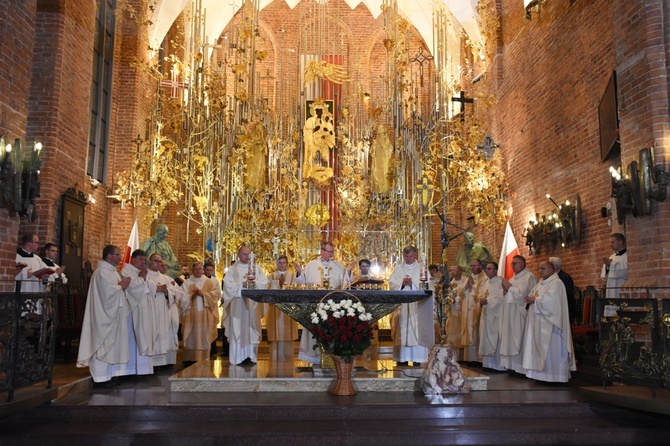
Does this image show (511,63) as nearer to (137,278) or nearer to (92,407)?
(137,278)

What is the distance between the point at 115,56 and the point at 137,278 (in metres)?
9.56

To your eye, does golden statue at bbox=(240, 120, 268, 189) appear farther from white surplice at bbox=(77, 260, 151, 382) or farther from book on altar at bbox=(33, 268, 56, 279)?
book on altar at bbox=(33, 268, 56, 279)

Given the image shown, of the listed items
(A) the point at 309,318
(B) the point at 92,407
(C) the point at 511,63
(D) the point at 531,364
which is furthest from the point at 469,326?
(C) the point at 511,63

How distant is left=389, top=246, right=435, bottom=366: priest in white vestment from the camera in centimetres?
943

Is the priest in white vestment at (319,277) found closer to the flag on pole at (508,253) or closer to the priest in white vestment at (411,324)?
the priest in white vestment at (411,324)

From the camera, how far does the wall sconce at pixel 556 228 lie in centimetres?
1151

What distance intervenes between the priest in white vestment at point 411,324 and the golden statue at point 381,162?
5.12 metres

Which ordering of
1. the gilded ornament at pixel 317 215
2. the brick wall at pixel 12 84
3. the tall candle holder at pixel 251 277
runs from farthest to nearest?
the gilded ornament at pixel 317 215 → the tall candle holder at pixel 251 277 → the brick wall at pixel 12 84

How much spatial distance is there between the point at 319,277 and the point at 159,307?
240cm

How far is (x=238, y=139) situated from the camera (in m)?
14.4

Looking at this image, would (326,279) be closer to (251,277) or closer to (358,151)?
(251,277)

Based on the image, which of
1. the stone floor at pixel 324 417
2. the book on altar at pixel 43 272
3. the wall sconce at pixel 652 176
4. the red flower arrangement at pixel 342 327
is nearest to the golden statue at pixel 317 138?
the book on altar at pixel 43 272

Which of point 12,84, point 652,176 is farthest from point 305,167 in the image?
point 652,176

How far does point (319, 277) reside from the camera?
9.70 meters
